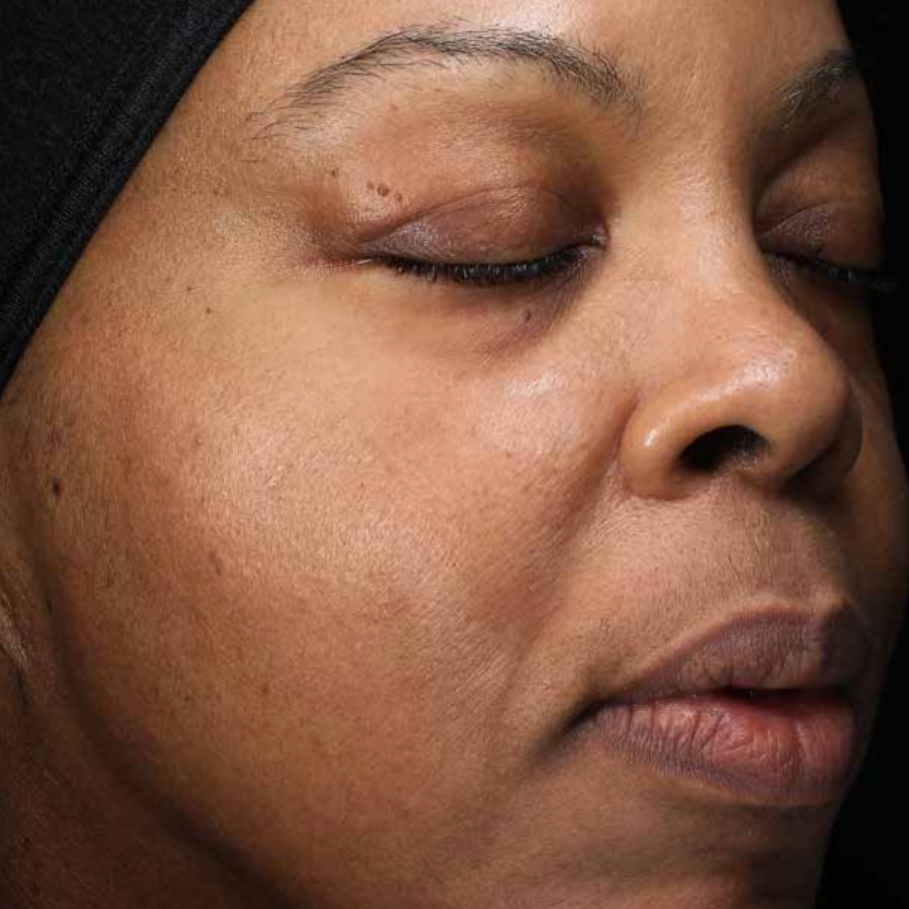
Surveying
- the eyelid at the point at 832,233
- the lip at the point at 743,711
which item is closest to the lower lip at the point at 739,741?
the lip at the point at 743,711

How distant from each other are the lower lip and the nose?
0.57 ft

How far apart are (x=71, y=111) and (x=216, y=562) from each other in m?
0.45

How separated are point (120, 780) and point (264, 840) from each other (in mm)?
174

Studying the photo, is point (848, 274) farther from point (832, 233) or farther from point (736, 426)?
point (736, 426)

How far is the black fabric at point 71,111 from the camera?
141 centimetres

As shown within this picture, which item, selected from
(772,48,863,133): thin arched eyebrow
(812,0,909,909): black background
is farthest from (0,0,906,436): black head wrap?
(812,0,909,909): black background

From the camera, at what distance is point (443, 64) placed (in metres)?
1.31

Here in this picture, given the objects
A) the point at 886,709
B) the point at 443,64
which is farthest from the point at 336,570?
the point at 886,709

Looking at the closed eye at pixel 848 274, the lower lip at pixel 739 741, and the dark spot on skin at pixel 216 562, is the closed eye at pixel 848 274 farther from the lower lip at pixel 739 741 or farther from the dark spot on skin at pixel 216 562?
the dark spot on skin at pixel 216 562

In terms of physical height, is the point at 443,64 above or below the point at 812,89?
below

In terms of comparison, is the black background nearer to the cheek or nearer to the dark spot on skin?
the cheek

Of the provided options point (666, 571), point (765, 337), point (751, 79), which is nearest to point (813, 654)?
point (666, 571)

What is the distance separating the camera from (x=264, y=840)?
4.39ft

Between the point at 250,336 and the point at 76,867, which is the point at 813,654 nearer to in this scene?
the point at 250,336
